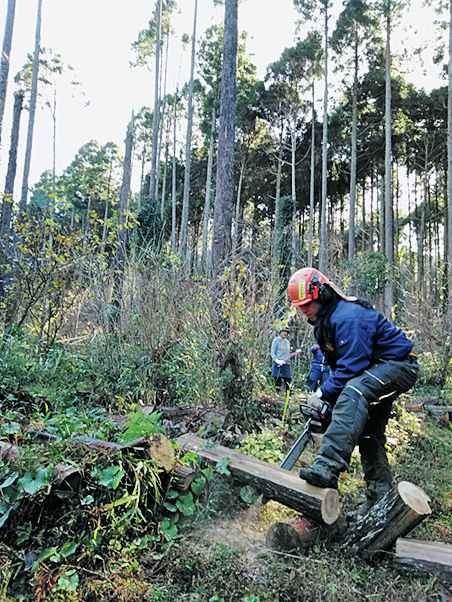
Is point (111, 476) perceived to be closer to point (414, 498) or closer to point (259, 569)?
point (259, 569)

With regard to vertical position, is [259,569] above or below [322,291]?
below

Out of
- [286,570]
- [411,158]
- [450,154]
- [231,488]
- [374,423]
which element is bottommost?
[286,570]

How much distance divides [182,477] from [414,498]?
1551 millimetres

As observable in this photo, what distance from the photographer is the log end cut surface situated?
7.49 ft

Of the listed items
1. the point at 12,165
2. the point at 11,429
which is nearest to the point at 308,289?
the point at 11,429

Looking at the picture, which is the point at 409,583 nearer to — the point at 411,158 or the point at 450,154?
the point at 450,154

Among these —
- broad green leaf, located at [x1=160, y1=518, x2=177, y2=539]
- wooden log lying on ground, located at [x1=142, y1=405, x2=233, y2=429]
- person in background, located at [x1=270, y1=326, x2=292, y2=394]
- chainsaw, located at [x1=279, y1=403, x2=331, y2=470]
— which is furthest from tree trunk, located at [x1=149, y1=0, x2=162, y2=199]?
broad green leaf, located at [x1=160, y1=518, x2=177, y2=539]

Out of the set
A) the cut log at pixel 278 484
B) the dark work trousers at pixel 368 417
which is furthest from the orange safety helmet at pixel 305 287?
the cut log at pixel 278 484

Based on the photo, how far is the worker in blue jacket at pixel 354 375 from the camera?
2621mm

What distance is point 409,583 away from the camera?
233cm

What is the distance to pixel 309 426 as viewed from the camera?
3.29 metres

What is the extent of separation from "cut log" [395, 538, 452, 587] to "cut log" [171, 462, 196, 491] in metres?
1.44

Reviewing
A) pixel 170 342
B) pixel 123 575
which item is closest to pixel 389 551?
pixel 123 575

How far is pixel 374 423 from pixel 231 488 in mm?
1293
